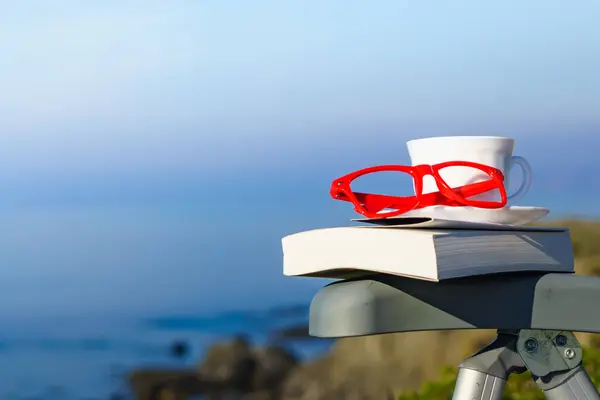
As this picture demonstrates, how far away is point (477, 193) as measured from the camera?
43.2 inches

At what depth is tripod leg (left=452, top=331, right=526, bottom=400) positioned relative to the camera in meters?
1.10

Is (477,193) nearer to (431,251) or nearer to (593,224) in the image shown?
(431,251)

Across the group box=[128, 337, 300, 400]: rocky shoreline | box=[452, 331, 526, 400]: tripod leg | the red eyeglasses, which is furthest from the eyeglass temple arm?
box=[128, 337, 300, 400]: rocky shoreline

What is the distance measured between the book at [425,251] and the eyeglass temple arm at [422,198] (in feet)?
0.21

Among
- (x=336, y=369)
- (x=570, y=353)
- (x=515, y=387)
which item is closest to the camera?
(x=570, y=353)

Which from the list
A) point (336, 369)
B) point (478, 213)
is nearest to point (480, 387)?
point (478, 213)

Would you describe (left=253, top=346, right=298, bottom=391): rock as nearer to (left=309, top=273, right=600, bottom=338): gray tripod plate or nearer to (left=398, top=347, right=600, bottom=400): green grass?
(left=398, top=347, right=600, bottom=400): green grass

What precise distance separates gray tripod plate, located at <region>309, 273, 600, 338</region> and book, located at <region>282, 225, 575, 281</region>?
25mm

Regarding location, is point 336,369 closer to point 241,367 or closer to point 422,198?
point 241,367

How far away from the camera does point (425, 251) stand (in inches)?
38.6

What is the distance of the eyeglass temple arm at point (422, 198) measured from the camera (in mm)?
1097

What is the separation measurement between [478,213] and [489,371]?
0.58ft

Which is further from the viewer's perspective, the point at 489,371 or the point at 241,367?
the point at 241,367

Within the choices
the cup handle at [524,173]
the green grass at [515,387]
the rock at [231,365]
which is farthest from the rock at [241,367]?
the cup handle at [524,173]
